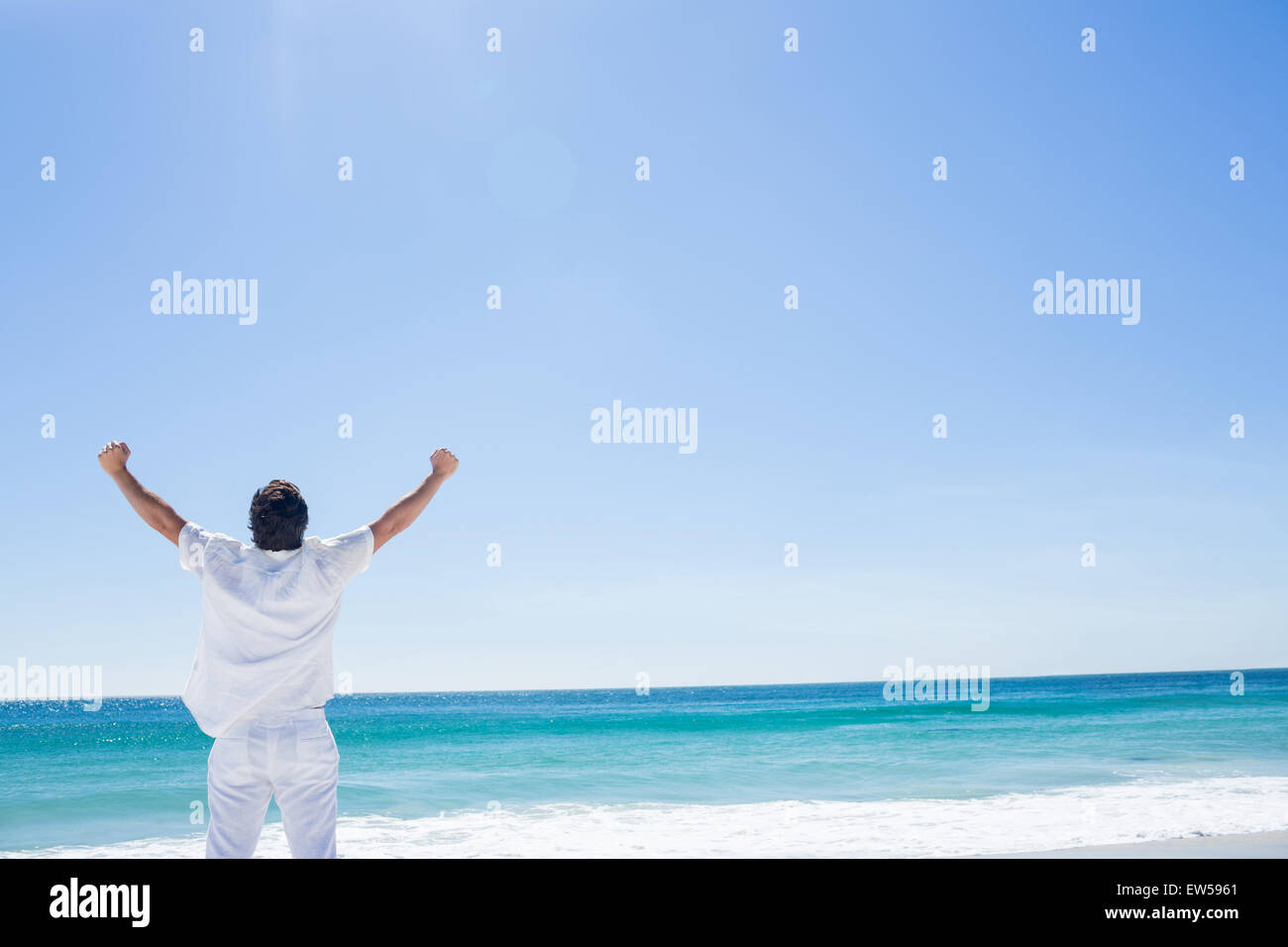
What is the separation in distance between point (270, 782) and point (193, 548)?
68 centimetres

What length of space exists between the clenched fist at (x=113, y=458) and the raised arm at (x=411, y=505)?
0.76m

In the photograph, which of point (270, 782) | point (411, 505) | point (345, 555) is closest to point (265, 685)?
point (270, 782)

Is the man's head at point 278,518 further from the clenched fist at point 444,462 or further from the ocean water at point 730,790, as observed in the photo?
the ocean water at point 730,790

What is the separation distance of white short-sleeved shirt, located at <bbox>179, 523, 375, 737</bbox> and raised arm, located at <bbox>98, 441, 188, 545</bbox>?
13 centimetres

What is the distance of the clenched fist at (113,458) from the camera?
2561 millimetres

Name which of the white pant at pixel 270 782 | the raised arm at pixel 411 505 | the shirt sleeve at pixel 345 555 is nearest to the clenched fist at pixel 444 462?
the raised arm at pixel 411 505

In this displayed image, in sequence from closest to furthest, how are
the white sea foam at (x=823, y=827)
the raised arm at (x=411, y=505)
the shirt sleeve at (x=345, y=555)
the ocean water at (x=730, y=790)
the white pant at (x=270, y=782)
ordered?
the white pant at (x=270, y=782), the shirt sleeve at (x=345, y=555), the raised arm at (x=411, y=505), the white sea foam at (x=823, y=827), the ocean water at (x=730, y=790)

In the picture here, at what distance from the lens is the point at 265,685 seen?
2309 millimetres

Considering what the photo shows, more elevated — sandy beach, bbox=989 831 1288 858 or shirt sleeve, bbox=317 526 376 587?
shirt sleeve, bbox=317 526 376 587

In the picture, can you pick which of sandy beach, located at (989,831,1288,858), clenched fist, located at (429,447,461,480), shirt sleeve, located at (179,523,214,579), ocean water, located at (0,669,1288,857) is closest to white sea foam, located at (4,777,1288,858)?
ocean water, located at (0,669,1288,857)

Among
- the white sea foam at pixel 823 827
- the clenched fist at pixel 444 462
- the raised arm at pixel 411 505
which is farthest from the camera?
the white sea foam at pixel 823 827

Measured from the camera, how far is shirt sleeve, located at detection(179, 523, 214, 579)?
241 cm

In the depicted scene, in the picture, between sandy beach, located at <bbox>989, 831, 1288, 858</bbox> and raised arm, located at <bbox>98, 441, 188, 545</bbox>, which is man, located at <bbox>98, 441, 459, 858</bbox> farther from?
sandy beach, located at <bbox>989, 831, 1288, 858</bbox>
